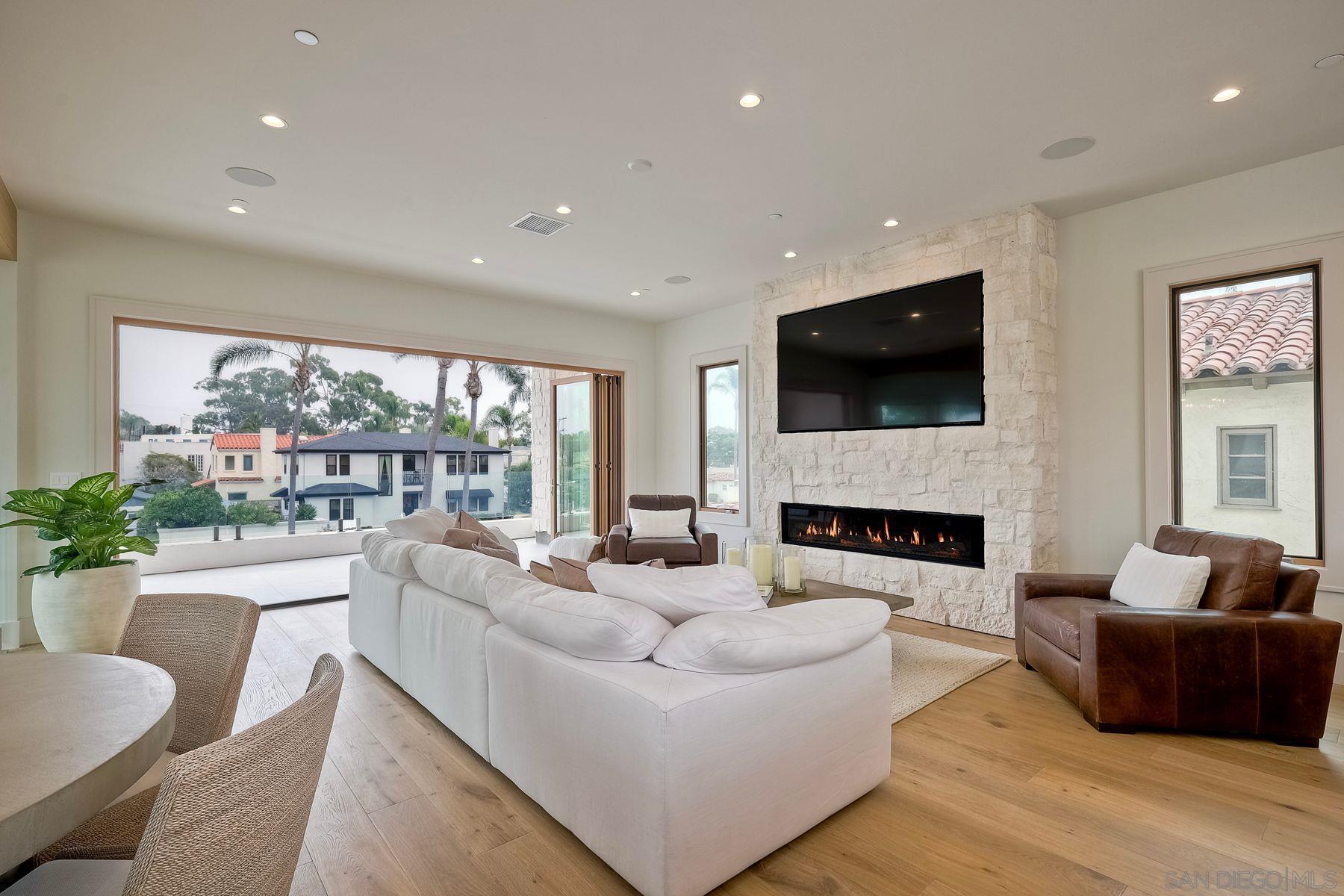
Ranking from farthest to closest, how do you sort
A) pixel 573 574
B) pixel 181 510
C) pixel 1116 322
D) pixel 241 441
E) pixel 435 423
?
pixel 435 423
pixel 241 441
pixel 181 510
pixel 1116 322
pixel 573 574

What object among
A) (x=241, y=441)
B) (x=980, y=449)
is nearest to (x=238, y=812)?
(x=980, y=449)

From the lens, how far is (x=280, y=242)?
466 centimetres

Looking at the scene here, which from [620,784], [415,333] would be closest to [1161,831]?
[620,784]

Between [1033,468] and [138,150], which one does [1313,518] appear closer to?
[1033,468]

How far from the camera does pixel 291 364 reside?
8875 millimetres

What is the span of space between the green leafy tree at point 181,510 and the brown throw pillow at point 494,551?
626cm

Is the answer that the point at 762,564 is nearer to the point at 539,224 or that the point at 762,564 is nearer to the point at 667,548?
the point at 667,548

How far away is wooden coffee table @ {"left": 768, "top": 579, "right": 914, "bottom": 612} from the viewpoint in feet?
11.5

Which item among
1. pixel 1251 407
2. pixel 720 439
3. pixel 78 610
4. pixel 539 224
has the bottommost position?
pixel 78 610

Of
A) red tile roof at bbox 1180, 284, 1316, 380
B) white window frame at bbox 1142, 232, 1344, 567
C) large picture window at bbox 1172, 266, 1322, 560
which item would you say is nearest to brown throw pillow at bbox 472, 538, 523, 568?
white window frame at bbox 1142, 232, 1344, 567

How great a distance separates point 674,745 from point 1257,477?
3.97m

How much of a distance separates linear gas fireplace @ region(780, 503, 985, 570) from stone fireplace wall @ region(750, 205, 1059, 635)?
0.08 meters

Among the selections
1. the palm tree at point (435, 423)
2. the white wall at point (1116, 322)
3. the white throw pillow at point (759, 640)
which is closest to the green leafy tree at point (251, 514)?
the palm tree at point (435, 423)

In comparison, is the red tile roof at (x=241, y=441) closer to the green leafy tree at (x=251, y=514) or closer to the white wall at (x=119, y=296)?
the green leafy tree at (x=251, y=514)
